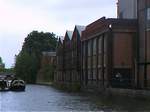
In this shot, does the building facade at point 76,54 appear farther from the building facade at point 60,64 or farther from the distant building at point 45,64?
the distant building at point 45,64

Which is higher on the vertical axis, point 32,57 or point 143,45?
point 32,57

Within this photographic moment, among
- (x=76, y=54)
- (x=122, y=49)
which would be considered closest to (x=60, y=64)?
(x=76, y=54)

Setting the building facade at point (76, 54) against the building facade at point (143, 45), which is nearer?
the building facade at point (143, 45)

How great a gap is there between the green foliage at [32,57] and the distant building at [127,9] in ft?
291

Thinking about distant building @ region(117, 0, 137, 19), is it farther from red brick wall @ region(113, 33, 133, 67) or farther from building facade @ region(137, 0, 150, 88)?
building facade @ region(137, 0, 150, 88)

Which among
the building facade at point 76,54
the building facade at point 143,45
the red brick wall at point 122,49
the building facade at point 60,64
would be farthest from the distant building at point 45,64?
the building facade at point 143,45

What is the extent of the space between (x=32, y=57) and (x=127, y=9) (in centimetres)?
9644

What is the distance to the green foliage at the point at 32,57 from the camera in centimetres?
18931

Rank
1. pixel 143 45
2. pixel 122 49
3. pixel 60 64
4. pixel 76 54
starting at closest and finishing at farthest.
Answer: pixel 143 45, pixel 122 49, pixel 76 54, pixel 60 64

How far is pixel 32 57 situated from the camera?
7456 inches

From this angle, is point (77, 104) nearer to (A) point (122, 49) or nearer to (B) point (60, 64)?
(A) point (122, 49)

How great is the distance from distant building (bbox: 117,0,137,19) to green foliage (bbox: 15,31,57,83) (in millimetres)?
88610

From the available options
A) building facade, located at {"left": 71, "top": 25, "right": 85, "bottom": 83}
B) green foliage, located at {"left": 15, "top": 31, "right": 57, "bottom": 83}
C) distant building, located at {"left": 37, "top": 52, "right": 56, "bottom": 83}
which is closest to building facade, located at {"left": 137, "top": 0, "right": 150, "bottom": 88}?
building facade, located at {"left": 71, "top": 25, "right": 85, "bottom": 83}

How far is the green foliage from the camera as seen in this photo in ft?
621
